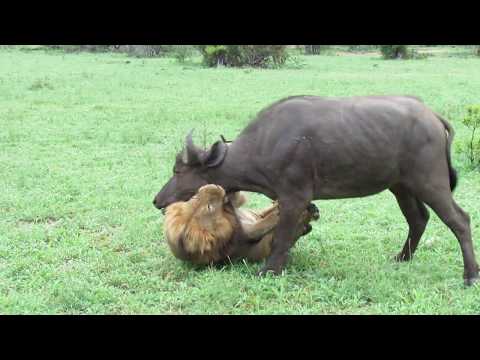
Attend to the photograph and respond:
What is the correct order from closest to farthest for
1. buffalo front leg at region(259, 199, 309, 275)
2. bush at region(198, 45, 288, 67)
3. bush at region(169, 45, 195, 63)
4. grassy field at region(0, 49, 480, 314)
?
grassy field at region(0, 49, 480, 314)
buffalo front leg at region(259, 199, 309, 275)
bush at region(198, 45, 288, 67)
bush at region(169, 45, 195, 63)

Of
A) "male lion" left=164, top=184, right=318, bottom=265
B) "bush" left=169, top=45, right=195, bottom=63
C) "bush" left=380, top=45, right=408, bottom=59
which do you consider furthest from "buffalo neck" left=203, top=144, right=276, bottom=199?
"bush" left=380, top=45, right=408, bottom=59

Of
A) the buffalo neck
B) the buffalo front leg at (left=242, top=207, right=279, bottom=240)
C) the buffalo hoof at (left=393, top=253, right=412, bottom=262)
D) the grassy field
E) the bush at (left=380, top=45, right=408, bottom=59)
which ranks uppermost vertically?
the buffalo neck

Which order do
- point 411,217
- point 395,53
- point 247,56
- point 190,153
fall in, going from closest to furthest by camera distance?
point 190,153, point 411,217, point 247,56, point 395,53

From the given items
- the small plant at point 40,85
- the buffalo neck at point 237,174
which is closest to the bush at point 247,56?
the small plant at point 40,85

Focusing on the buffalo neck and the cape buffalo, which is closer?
the cape buffalo

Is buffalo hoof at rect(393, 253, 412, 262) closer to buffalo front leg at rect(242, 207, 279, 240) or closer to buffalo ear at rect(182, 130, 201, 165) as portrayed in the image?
buffalo front leg at rect(242, 207, 279, 240)

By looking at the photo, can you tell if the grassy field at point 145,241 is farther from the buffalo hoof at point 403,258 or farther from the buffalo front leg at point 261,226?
the buffalo front leg at point 261,226

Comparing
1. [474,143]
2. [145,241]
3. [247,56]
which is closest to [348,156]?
[145,241]

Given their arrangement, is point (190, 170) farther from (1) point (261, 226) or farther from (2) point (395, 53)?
(2) point (395, 53)

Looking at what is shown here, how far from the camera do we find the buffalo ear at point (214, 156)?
5883 mm

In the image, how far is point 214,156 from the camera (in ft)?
19.4

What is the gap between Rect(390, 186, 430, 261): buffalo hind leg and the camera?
5.96m

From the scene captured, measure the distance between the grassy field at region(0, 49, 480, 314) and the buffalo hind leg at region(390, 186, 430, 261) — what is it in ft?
0.45

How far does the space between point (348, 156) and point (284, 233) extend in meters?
0.88
